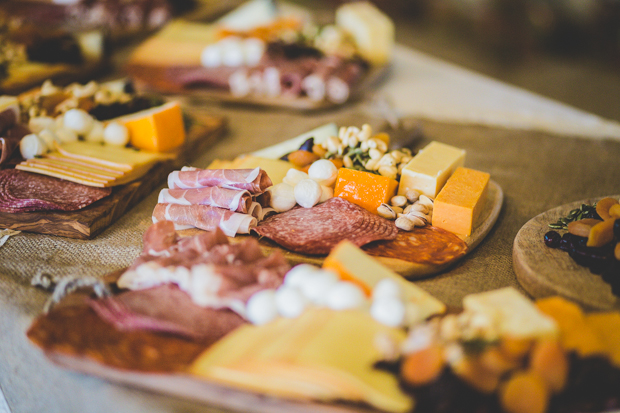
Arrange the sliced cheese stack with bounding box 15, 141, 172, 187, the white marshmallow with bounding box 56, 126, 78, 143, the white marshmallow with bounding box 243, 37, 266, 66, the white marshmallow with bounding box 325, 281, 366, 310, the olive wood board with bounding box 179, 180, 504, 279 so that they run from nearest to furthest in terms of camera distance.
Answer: the white marshmallow with bounding box 325, 281, 366, 310 → the olive wood board with bounding box 179, 180, 504, 279 → the sliced cheese stack with bounding box 15, 141, 172, 187 → the white marshmallow with bounding box 56, 126, 78, 143 → the white marshmallow with bounding box 243, 37, 266, 66

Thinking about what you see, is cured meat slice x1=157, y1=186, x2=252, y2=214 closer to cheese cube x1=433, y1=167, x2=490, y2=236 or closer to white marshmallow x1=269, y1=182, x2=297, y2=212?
white marshmallow x1=269, y1=182, x2=297, y2=212

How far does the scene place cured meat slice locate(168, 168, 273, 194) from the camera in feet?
3.76

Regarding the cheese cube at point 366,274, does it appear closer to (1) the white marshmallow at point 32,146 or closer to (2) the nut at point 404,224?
(2) the nut at point 404,224

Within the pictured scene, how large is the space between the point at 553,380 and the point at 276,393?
40 cm

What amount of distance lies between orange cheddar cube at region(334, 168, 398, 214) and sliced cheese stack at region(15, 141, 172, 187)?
1.95 ft

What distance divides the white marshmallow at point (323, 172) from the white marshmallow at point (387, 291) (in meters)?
0.45

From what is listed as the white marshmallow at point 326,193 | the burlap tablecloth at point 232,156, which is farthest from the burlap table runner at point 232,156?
the white marshmallow at point 326,193

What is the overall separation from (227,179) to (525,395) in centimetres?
78

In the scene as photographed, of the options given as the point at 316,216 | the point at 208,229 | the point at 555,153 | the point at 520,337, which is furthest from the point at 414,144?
the point at 520,337

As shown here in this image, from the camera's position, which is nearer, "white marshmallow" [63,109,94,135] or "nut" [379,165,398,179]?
"nut" [379,165,398,179]

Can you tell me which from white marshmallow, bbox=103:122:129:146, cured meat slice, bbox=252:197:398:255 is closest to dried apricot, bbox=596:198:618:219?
cured meat slice, bbox=252:197:398:255

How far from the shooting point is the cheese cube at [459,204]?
1101 mm

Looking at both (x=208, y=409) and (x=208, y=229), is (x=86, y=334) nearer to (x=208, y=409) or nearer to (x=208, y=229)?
(x=208, y=409)

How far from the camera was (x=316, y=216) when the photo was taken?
113cm
